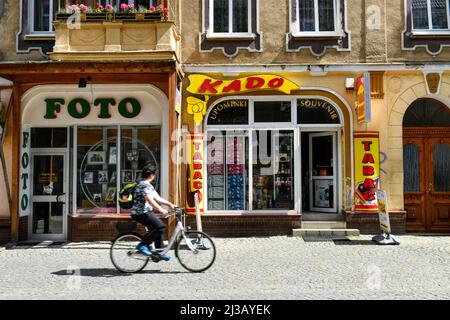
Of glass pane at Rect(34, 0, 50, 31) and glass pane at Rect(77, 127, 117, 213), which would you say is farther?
glass pane at Rect(34, 0, 50, 31)

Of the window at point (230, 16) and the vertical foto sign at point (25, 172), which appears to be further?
the window at point (230, 16)

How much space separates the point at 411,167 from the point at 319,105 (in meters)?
2.84

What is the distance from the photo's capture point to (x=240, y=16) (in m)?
12.6

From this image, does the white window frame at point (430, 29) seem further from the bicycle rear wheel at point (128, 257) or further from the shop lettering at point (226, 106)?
the bicycle rear wheel at point (128, 257)

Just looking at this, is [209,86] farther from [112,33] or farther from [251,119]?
[112,33]

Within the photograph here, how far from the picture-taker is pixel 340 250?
408 inches

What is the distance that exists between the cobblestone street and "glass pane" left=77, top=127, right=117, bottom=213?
4.94ft

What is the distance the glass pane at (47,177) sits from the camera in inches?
487

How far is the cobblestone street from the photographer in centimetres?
689

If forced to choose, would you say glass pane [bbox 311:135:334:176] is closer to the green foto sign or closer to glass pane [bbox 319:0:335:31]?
glass pane [bbox 319:0:335:31]

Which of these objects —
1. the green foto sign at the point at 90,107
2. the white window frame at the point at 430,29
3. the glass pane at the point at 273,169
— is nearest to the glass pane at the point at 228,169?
the glass pane at the point at 273,169

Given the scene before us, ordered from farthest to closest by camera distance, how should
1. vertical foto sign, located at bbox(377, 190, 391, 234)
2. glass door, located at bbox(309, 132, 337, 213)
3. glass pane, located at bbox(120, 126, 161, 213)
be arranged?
glass door, located at bbox(309, 132, 337, 213) < glass pane, located at bbox(120, 126, 161, 213) < vertical foto sign, located at bbox(377, 190, 391, 234)

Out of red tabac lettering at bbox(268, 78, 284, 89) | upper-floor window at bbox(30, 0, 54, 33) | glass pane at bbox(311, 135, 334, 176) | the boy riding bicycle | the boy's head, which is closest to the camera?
the boy riding bicycle

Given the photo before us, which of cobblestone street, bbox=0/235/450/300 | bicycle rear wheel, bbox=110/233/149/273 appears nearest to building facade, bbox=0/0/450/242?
cobblestone street, bbox=0/235/450/300
